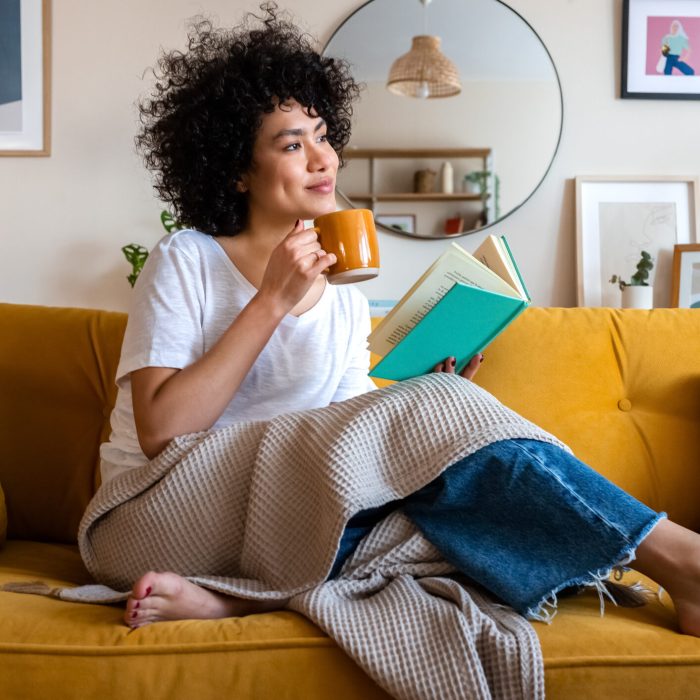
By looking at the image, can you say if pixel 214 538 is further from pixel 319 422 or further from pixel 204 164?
pixel 204 164

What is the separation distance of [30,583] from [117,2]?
1.80 m

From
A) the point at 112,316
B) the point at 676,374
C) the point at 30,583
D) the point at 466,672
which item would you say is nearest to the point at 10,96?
the point at 112,316

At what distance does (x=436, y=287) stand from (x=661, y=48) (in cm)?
152

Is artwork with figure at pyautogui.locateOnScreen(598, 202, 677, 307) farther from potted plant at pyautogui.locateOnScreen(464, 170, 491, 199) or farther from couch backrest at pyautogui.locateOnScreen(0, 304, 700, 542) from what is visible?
couch backrest at pyautogui.locateOnScreen(0, 304, 700, 542)

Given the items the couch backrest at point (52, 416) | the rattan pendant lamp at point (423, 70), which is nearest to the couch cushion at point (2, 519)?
the couch backrest at point (52, 416)

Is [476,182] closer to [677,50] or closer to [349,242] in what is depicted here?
[677,50]

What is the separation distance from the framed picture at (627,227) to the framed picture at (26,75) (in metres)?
1.52

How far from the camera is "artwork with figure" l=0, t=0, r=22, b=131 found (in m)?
2.41

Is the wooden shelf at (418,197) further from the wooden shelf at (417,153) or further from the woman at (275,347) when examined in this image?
the woman at (275,347)

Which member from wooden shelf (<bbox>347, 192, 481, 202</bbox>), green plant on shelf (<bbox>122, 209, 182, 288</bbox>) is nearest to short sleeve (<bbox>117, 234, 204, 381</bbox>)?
green plant on shelf (<bbox>122, 209, 182, 288</bbox>)

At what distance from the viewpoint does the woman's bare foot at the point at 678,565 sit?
1.00 meters

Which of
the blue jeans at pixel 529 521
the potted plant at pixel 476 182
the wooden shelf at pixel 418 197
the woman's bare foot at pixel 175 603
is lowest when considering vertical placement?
the woman's bare foot at pixel 175 603

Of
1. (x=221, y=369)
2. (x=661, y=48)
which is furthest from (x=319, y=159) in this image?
(x=661, y=48)

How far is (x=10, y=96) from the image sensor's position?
2.43 m
